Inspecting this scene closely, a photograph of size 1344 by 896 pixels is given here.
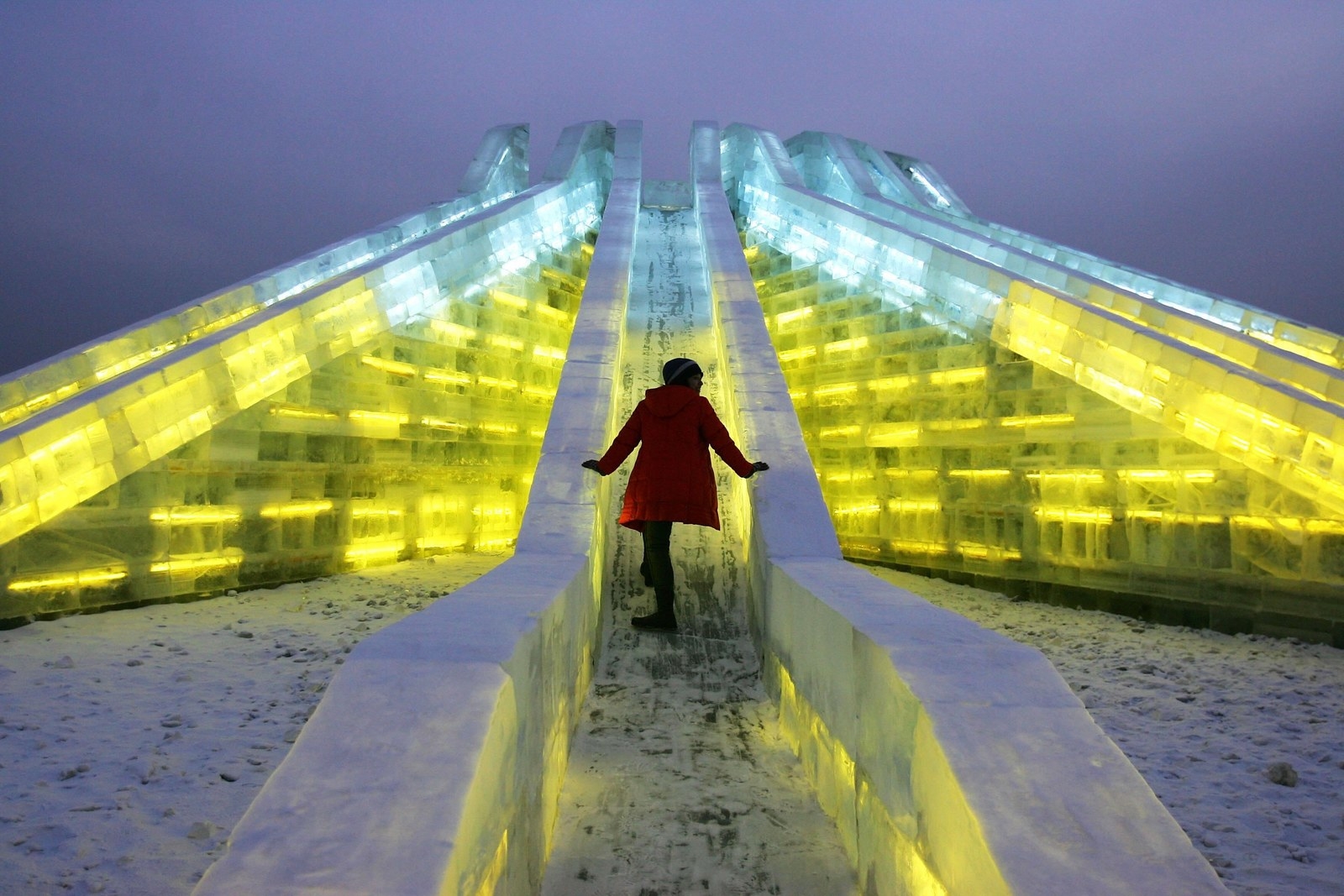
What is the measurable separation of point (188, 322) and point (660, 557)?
5.72 metres

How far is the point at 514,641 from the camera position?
199cm

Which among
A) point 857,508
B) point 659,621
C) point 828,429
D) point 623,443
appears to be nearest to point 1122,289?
point 828,429

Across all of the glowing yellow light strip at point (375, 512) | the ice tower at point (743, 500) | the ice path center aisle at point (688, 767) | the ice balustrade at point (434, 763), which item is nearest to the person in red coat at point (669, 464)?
the ice tower at point (743, 500)

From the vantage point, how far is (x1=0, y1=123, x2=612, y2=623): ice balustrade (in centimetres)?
427

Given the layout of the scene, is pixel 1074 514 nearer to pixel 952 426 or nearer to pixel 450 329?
pixel 952 426

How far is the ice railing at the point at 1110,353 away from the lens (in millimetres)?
4058

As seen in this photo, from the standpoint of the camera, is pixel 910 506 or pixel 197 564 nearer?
pixel 197 564

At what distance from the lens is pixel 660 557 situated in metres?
4.09

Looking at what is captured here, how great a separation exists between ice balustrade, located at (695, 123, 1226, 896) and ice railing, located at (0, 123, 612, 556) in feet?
13.0

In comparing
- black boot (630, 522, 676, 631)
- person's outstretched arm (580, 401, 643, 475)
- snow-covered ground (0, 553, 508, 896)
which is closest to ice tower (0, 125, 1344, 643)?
snow-covered ground (0, 553, 508, 896)

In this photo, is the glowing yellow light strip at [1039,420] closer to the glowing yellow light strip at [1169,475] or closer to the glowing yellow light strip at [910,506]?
the glowing yellow light strip at [1169,475]

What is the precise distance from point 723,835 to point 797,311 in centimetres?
668

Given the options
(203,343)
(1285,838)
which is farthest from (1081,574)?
(203,343)

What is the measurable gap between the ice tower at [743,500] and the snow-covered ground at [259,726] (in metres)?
0.60
